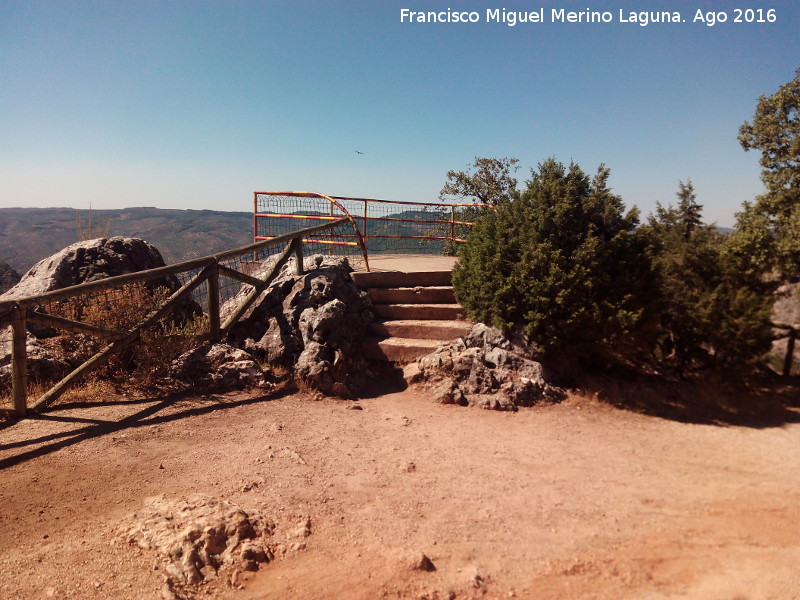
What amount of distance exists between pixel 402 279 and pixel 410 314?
2.77 ft

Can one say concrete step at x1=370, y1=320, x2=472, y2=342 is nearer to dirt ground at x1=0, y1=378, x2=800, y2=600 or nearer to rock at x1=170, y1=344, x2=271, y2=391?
dirt ground at x1=0, y1=378, x2=800, y2=600

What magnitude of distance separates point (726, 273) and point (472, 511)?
5.53 meters

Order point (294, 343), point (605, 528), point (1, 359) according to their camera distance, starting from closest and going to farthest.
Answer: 1. point (605, 528)
2. point (1, 359)
3. point (294, 343)

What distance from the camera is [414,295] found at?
8797mm

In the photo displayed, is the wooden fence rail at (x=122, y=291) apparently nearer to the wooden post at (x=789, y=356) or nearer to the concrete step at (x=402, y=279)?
the concrete step at (x=402, y=279)

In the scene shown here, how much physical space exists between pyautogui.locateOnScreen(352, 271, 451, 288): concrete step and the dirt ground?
295 cm

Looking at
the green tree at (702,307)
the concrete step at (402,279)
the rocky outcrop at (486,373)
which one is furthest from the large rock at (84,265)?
the green tree at (702,307)

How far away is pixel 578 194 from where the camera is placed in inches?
290

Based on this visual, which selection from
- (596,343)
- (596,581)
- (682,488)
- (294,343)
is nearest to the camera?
(596,581)

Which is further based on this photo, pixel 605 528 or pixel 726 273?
pixel 726 273

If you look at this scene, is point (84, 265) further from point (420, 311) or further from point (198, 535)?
point (198, 535)

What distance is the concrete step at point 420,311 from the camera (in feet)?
27.5

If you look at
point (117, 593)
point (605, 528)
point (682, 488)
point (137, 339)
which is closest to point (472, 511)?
point (605, 528)

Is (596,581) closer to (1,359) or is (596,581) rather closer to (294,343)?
(294,343)
